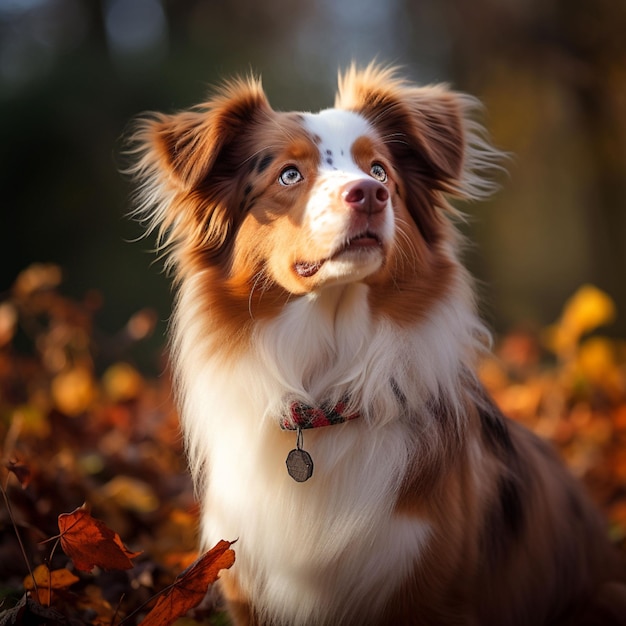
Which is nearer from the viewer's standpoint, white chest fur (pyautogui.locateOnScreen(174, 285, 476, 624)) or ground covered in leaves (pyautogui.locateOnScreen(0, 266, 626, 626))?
ground covered in leaves (pyautogui.locateOnScreen(0, 266, 626, 626))

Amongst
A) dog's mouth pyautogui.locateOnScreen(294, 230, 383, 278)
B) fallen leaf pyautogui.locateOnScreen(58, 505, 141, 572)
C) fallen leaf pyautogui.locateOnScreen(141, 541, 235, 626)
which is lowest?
fallen leaf pyautogui.locateOnScreen(141, 541, 235, 626)

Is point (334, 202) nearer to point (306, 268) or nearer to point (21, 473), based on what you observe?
point (306, 268)

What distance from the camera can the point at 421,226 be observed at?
3.04 metres

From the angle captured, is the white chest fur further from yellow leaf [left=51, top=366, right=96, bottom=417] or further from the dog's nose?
yellow leaf [left=51, top=366, right=96, bottom=417]

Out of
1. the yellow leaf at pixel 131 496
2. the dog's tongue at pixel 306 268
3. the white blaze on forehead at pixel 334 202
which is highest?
the white blaze on forehead at pixel 334 202

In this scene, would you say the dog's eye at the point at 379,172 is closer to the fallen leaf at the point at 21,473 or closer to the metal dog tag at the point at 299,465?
the metal dog tag at the point at 299,465

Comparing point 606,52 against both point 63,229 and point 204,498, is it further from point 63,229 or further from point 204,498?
point 204,498

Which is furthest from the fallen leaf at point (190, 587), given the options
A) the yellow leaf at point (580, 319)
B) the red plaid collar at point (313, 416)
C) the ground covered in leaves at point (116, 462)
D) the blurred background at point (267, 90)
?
the blurred background at point (267, 90)

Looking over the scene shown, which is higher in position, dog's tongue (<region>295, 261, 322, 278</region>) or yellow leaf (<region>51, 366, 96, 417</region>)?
dog's tongue (<region>295, 261, 322, 278</region>)

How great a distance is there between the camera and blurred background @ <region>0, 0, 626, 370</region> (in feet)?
28.4

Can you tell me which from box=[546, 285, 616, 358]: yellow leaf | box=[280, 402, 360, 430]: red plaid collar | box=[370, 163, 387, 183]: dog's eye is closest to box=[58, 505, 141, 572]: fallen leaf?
box=[280, 402, 360, 430]: red plaid collar

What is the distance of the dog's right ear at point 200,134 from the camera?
286 cm

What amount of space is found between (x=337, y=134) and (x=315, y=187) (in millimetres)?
278

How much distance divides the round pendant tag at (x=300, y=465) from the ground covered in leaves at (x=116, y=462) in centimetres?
46
